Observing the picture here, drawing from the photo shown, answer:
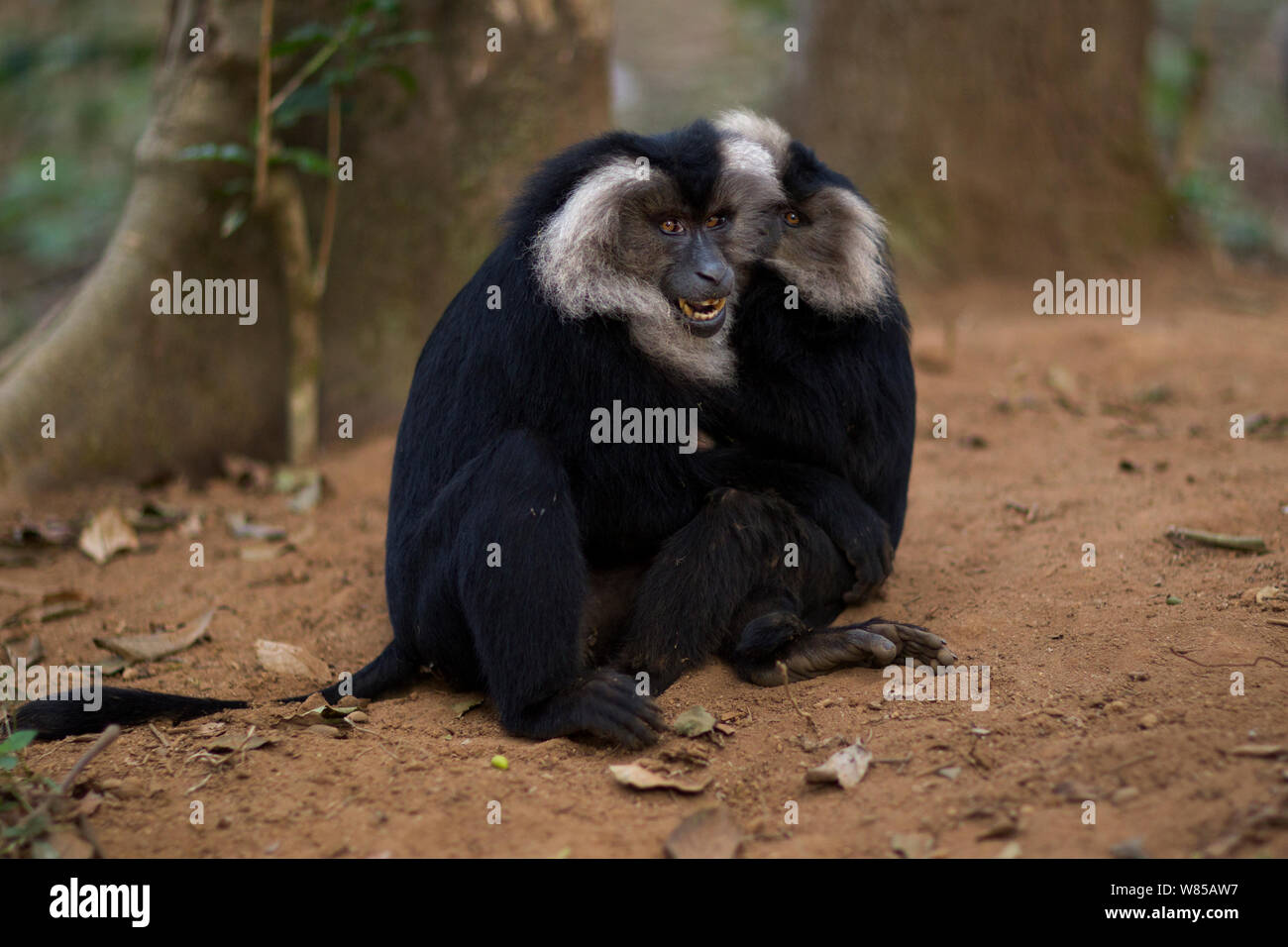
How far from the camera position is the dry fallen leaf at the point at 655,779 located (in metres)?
2.78

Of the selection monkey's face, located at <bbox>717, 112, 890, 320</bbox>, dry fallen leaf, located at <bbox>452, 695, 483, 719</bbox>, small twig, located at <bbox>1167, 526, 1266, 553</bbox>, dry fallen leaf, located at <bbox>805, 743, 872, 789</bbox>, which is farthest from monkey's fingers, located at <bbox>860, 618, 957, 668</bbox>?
dry fallen leaf, located at <bbox>452, 695, 483, 719</bbox>

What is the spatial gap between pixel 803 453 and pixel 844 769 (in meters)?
1.24

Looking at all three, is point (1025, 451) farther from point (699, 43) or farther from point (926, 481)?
point (699, 43)

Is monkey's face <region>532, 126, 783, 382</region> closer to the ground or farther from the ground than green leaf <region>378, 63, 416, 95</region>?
closer to the ground

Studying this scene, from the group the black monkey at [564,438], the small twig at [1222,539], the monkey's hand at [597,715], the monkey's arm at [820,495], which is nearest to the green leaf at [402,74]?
the black monkey at [564,438]

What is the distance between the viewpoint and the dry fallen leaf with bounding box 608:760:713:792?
278cm

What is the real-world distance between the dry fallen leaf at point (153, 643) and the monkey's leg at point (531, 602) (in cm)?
145

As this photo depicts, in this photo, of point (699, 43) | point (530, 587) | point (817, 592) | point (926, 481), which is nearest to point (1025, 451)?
point (926, 481)

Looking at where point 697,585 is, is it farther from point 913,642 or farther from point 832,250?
point 832,250

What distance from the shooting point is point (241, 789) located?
9.42ft

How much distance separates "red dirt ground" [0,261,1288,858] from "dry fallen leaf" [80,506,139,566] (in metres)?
0.07

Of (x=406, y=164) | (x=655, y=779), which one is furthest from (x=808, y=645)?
(x=406, y=164)

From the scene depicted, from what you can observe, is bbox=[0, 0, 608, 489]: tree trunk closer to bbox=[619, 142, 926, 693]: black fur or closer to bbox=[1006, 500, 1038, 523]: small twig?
bbox=[619, 142, 926, 693]: black fur

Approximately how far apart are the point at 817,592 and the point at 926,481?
5.29ft
